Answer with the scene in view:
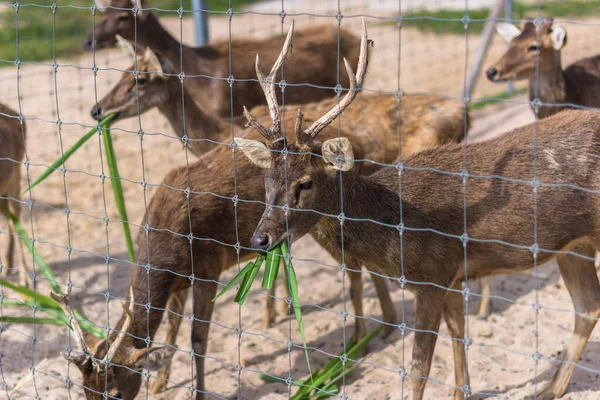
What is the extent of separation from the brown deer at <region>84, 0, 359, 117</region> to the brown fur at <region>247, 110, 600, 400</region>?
335 centimetres

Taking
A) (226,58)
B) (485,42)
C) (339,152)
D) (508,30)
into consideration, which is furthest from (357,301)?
(485,42)

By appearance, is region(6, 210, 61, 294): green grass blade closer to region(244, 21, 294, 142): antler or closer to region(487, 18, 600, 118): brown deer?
region(244, 21, 294, 142): antler

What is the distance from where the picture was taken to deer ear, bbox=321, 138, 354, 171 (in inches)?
161

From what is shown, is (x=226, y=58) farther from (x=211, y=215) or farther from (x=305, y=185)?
(x=305, y=185)

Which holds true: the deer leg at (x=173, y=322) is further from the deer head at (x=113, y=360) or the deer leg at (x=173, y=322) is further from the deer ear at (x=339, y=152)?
the deer ear at (x=339, y=152)

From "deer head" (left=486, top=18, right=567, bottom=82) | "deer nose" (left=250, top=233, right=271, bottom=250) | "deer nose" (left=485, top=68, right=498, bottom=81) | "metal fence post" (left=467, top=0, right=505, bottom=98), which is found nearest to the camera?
→ "deer nose" (left=250, top=233, right=271, bottom=250)

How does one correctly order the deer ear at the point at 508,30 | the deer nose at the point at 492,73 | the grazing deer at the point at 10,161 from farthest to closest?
the deer ear at the point at 508,30, the deer nose at the point at 492,73, the grazing deer at the point at 10,161

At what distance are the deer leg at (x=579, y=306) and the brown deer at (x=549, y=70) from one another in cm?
237

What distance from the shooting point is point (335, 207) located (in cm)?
450

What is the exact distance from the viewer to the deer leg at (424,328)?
4656mm

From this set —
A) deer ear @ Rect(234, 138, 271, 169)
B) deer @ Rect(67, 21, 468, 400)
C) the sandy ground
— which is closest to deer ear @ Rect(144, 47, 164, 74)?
the sandy ground

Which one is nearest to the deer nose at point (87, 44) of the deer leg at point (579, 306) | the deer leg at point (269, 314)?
the deer leg at point (269, 314)

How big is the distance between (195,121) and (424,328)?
2.91m

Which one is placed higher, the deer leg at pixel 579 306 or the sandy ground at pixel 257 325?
the deer leg at pixel 579 306
